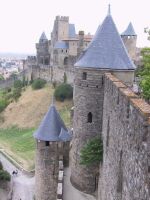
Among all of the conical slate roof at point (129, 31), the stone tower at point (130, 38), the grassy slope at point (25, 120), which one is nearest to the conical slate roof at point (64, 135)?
the grassy slope at point (25, 120)

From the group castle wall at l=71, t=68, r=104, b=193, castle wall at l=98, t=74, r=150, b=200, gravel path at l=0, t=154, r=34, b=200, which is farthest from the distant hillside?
castle wall at l=98, t=74, r=150, b=200

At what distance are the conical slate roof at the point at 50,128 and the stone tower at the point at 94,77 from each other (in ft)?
9.20

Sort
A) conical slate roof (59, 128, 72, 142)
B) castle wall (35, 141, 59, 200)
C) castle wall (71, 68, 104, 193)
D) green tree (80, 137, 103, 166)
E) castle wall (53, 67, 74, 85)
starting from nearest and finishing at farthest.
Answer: green tree (80, 137, 103, 166) → castle wall (71, 68, 104, 193) → castle wall (35, 141, 59, 200) → conical slate roof (59, 128, 72, 142) → castle wall (53, 67, 74, 85)

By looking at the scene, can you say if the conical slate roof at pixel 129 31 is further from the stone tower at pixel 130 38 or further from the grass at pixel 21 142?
the grass at pixel 21 142

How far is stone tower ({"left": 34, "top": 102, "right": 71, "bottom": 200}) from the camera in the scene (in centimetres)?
2278

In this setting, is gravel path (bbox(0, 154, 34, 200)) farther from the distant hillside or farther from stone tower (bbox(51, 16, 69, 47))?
stone tower (bbox(51, 16, 69, 47))

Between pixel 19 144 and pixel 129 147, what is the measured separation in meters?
32.2

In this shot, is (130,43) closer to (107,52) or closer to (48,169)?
(48,169)

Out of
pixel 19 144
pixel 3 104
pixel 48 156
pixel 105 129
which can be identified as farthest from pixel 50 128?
pixel 3 104

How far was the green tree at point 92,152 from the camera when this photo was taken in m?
18.3

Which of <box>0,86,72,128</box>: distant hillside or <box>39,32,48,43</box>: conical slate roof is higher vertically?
<box>39,32,48,43</box>: conical slate roof

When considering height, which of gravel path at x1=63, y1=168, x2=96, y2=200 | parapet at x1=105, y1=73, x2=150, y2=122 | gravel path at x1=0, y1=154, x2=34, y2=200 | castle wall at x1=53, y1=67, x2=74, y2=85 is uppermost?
parapet at x1=105, y1=73, x2=150, y2=122

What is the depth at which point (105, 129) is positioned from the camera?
1684 cm

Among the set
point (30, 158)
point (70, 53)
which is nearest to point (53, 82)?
point (70, 53)
